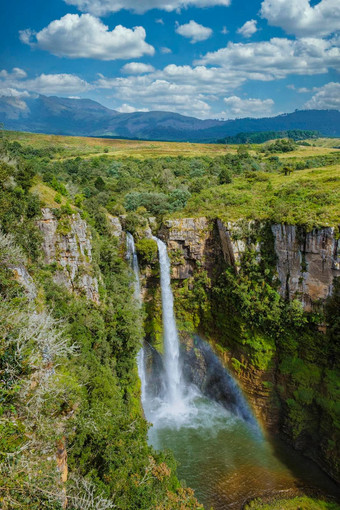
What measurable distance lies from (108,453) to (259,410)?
15.5 m

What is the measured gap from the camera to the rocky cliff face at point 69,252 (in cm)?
2070

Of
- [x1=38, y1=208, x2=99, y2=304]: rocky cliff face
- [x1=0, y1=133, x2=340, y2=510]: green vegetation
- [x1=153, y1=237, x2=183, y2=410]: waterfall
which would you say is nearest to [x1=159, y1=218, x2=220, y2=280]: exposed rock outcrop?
[x1=0, y1=133, x2=340, y2=510]: green vegetation

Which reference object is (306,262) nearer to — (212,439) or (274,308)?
(274,308)

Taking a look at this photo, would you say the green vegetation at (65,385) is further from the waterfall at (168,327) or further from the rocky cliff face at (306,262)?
the rocky cliff face at (306,262)

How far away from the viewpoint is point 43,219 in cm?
2064

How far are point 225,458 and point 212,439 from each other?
1700 millimetres

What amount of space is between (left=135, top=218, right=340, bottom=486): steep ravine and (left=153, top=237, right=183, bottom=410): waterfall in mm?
712

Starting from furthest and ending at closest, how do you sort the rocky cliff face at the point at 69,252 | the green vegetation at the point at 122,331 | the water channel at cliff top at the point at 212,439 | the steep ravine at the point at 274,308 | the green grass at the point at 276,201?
the green grass at the point at 276,201 → the steep ravine at the point at 274,308 → the rocky cliff face at the point at 69,252 → the water channel at cliff top at the point at 212,439 → the green vegetation at the point at 122,331

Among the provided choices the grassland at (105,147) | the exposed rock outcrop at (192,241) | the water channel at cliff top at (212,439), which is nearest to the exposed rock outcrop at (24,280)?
the water channel at cliff top at (212,439)

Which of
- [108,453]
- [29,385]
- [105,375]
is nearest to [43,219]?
[105,375]

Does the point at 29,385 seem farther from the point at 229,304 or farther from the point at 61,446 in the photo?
the point at 229,304

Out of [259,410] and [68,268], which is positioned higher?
[68,268]

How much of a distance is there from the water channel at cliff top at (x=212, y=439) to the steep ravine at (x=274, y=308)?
42.6 inches

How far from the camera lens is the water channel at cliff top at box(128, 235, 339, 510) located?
20.0 metres
